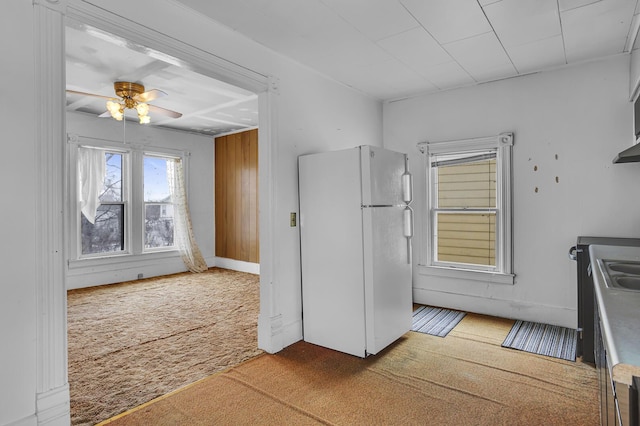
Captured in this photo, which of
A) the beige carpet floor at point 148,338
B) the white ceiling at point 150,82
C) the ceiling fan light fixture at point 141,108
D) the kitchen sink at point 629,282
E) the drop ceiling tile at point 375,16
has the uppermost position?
the white ceiling at point 150,82

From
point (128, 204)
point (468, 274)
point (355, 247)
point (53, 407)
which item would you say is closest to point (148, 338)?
point (53, 407)

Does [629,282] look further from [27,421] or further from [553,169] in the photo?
[27,421]

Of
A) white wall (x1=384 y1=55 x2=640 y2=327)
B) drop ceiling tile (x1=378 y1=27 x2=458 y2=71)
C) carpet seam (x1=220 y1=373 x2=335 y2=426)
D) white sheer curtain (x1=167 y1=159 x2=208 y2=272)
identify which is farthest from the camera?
white sheer curtain (x1=167 y1=159 x2=208 y2=272)

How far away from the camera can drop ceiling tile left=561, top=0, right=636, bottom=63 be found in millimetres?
2375

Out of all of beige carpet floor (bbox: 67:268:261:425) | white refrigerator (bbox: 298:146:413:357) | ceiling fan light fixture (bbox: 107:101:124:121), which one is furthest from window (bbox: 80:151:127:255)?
white refrigerator (bbox: 298:146:413:357)

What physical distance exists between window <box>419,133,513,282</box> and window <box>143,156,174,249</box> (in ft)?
15.0

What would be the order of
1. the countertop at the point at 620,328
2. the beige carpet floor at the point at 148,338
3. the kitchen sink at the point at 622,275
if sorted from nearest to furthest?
the countertop at the point at 620,328 → the kitchen sink at the point at 622,275 → the beige carpet floor at the point at 148,338

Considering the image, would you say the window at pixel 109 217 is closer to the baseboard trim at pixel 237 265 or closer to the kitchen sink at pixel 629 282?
the baseboard trim at pixel 237 265

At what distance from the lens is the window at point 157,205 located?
243 inches

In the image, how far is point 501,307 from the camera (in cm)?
380

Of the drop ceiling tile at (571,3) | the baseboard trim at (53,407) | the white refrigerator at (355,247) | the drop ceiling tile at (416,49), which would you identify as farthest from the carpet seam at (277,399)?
the drop ceiling tile at (571,3)

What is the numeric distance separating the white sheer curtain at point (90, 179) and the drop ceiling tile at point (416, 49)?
4719 millimetres

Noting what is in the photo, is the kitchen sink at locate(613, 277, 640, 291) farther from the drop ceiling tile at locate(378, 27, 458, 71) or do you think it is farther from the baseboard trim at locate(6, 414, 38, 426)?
the baseboard trim at locate(6, 414, 38, 426)

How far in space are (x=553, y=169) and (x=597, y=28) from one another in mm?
1281
